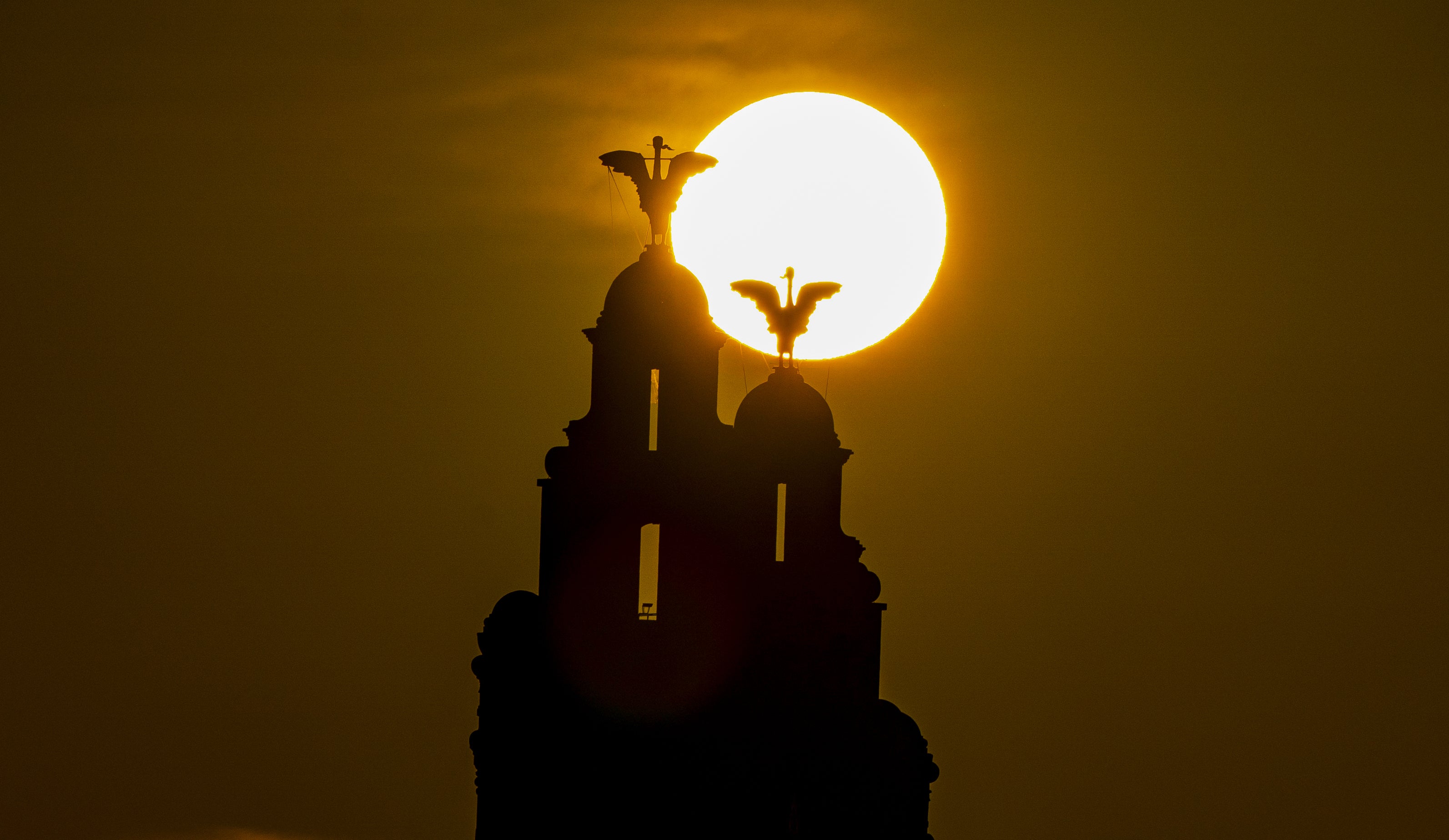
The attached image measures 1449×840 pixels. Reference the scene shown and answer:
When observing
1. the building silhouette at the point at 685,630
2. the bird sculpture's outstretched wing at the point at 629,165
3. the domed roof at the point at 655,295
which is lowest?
the building silhouette at the point at 685,630

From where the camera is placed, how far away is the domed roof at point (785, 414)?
31156 mm

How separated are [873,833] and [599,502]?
287 inches

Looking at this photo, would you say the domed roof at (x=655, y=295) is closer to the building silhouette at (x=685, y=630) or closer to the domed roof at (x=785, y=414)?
the building silhouette at (x=685, y=630)

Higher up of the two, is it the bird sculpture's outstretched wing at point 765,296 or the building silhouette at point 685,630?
the bird sculpture's outstretched wing at point 765,296

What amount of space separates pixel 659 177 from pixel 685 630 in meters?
7.78

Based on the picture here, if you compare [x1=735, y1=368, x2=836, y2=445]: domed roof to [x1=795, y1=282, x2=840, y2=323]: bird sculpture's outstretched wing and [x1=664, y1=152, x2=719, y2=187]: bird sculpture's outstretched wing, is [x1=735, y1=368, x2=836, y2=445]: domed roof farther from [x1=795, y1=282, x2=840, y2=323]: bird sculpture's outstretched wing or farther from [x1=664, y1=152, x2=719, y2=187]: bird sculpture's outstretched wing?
[x1=664, y1=152, x2=719, y2=187]: bird sculpture's outstretched wing

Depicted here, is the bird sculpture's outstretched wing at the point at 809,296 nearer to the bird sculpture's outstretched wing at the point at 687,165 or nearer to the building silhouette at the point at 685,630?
the building silhouette at the point at 685,630

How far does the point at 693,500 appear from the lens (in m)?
30.8

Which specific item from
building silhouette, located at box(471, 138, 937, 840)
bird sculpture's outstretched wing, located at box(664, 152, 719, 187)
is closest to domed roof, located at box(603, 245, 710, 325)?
building silhouette, located at box(471, 138, 937, 840)

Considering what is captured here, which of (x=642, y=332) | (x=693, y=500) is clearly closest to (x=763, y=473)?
(x=693, y=500)

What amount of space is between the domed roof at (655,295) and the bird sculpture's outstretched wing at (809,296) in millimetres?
1596

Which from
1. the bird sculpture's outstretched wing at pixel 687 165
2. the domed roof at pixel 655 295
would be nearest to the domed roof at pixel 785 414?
the domed roof at pixel 655 295

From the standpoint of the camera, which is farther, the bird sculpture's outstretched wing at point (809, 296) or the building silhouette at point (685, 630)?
the bird sculpture's outstretched wing at point (809, 296)

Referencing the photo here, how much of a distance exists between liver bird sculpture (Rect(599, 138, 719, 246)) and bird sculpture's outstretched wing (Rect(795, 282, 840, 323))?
2.54 metres
